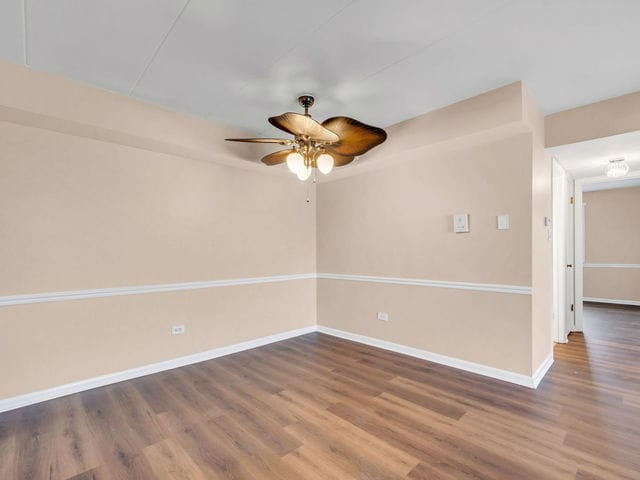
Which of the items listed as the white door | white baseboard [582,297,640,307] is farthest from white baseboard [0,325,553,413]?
white baseboard [582,297,640,307]

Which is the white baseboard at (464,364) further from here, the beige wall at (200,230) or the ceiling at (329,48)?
the ceiling at (329,48)

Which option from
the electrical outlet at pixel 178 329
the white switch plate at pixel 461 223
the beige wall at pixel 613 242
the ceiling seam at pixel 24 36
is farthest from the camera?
the beige wall at pixel 613 242

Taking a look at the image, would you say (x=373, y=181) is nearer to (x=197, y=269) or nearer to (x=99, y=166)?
(x=197, y=269)

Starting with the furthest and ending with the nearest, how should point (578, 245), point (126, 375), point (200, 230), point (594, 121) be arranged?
1. point (578, 245)
2. point (200, 230)
3. point (126, 375)
4. point (594, 121)

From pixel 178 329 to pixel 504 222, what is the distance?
3407mm

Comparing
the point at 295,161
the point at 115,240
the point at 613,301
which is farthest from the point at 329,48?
the point at 613,301

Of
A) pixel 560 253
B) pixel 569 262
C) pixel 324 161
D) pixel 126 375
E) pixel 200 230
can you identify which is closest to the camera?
pixel 324 161

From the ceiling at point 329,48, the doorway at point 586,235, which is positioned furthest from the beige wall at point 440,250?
the doorway at point 586,235

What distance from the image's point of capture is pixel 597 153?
3385mm

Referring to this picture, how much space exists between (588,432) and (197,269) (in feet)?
11.7

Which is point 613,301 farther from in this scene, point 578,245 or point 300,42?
point 300,42

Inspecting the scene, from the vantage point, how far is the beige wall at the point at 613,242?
245 inches

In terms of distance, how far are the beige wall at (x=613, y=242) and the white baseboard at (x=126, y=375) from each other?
6.66 metres

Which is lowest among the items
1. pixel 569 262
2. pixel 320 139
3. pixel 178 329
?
pixel 178 329
